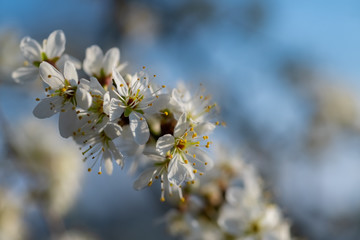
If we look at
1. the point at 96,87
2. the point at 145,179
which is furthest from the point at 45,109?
the point at 145,179

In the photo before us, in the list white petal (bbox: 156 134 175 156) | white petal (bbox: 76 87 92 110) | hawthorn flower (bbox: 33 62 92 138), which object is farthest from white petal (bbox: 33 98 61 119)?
white petal (bbox: 156 134 175 156)

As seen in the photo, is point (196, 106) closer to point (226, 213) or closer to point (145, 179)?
point (145, 179)

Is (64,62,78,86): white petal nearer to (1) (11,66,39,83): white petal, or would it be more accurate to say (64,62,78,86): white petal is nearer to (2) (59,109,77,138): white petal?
(2) (59,109,77,138): white petal

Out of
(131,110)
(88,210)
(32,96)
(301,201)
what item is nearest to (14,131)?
(32,96)

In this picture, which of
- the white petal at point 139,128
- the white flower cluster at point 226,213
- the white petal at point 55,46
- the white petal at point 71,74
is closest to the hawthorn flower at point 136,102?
the white petal at point 139,128

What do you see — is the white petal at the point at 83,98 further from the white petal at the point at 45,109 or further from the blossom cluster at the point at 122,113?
the white petal at the point at 45,109

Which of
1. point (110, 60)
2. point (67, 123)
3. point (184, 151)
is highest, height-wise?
point (110, 60)
